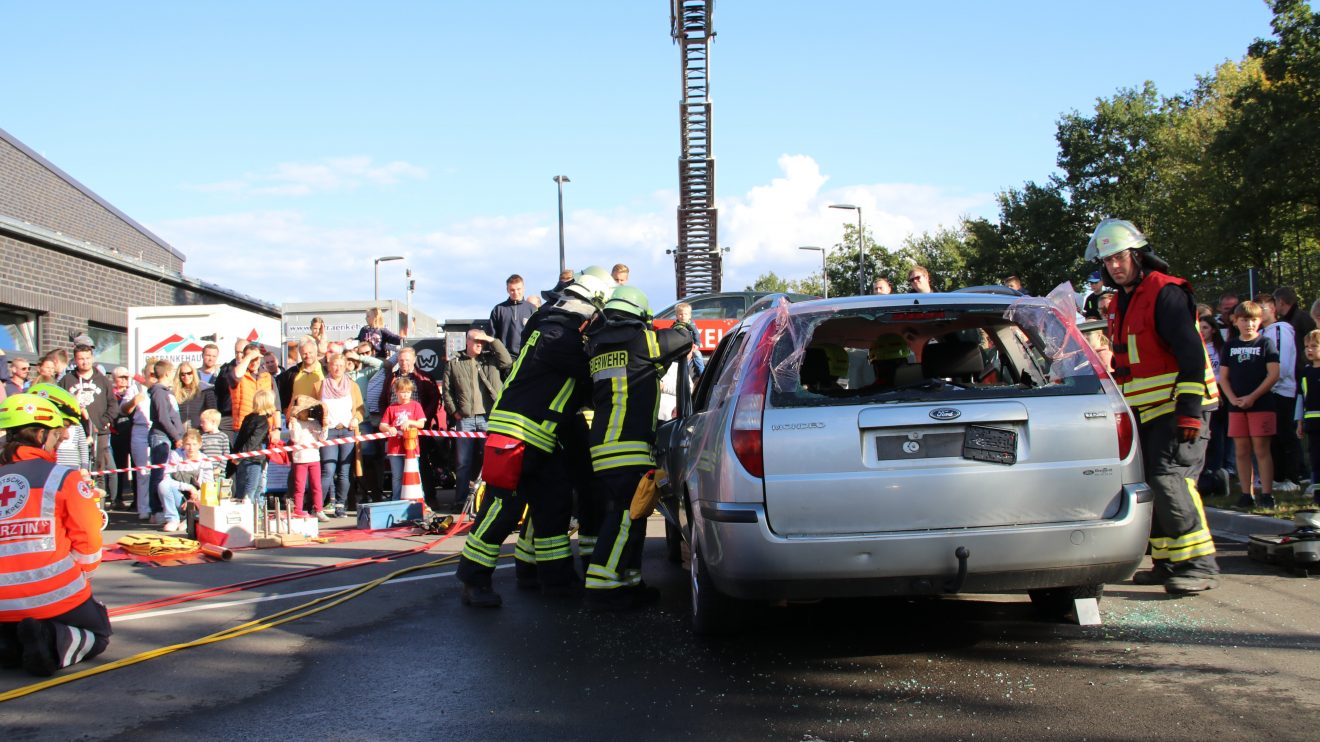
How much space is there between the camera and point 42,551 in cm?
484

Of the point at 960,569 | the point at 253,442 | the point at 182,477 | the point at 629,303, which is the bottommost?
the point at 182,477

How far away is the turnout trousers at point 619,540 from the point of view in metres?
5.95

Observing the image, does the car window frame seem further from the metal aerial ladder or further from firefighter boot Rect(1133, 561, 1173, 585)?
the metal aerial ladder

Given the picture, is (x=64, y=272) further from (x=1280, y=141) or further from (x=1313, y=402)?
(x=1280, y=141)

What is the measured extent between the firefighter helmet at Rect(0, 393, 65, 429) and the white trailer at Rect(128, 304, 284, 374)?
14.4 meters

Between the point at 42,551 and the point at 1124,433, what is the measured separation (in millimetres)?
4728

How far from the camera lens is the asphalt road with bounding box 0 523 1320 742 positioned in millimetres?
3750

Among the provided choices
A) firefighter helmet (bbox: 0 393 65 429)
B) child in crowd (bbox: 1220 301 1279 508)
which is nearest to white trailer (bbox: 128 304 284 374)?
firefighter helmet (bbox: 0 393 65 429)

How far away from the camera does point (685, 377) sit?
22.7ft

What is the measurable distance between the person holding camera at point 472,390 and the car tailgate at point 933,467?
305 inches

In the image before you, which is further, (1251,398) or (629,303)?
(1251,398)

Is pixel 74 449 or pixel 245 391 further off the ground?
pixel 245 391

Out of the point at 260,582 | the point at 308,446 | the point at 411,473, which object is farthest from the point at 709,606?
the point at 308,446

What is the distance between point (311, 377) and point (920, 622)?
29.5ft
